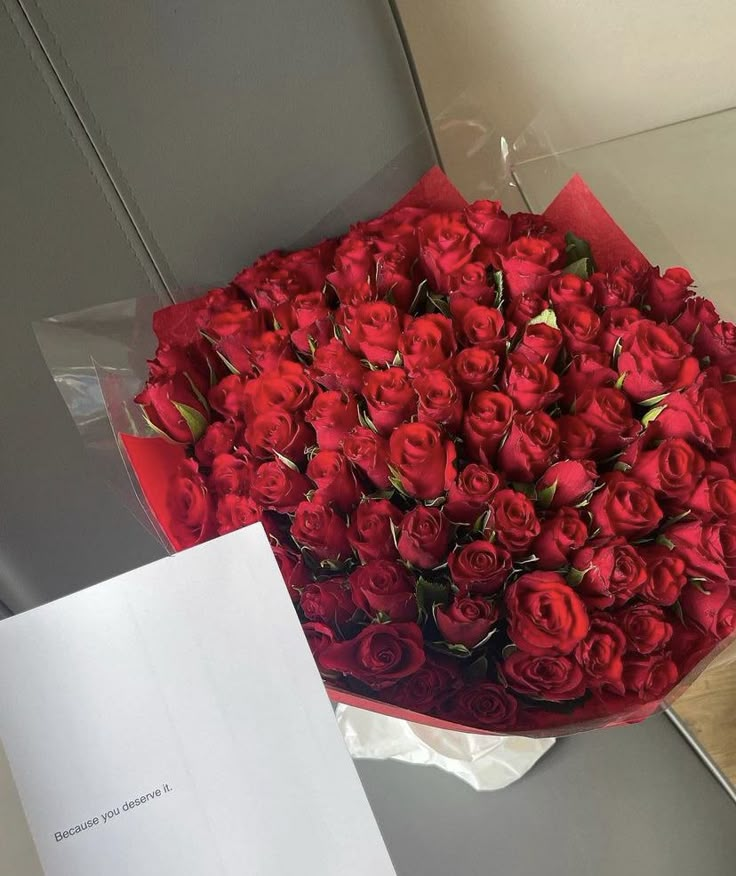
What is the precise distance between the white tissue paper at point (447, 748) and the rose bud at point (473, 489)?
0.91 feet

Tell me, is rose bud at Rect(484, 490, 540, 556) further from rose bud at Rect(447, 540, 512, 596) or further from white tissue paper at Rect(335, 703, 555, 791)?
white tissue paper at Rect(335, 703, 555, 791)

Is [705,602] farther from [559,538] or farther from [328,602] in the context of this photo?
[328,602]

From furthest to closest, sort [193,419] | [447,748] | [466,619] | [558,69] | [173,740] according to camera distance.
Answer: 1. [558,69]
2. [447,748]
3. [193,419]
4. [466,619]
5. [173,740]

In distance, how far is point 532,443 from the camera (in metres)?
0.44

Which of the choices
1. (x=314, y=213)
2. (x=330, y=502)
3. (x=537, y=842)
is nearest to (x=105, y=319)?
(x=314, y=213)

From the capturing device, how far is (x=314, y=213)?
0.69 m

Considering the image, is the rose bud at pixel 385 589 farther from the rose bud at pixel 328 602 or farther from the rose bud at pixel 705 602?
the rose bud at pixel 705 602

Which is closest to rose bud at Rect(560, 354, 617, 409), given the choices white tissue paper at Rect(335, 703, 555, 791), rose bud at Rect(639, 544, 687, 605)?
rose bud at Rect(639, 544, 687, 605)

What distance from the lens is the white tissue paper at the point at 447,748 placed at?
67 cm

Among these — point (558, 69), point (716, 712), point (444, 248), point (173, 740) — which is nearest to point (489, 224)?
point (444, 248)

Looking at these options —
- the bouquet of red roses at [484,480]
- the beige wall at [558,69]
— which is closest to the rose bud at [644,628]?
the bouquet of red roses at [484,480]

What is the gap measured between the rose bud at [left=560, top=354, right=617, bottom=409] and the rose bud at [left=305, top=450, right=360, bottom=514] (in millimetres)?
146

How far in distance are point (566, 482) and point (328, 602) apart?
156 mm

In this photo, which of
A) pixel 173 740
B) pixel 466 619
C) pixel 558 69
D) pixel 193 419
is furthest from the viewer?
pixel 558 69
